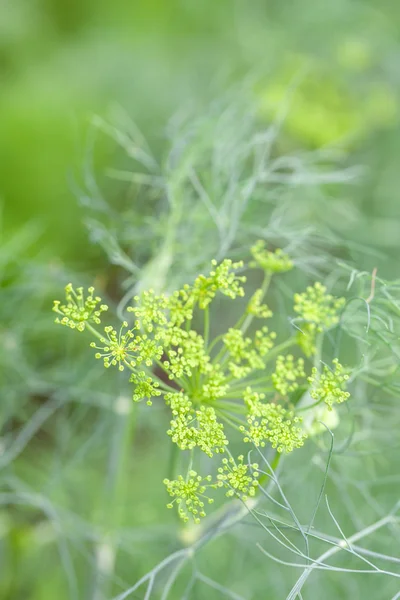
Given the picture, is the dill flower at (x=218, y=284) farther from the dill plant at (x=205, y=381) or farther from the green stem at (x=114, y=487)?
the green stem at (x=114, y=487)

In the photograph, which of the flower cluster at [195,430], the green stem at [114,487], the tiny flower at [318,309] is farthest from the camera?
the green stem at [114,487]

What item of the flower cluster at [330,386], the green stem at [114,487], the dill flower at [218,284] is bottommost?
the green stem at [114,487]

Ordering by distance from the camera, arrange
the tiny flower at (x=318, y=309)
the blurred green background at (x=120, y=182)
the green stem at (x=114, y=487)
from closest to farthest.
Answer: the tiny flower at (x=318, y=309) < the green stem at (x=114, y=487) < the blurred green background at (x=120, y=182)

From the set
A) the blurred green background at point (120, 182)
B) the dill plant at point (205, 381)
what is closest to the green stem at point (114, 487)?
the blurred green background at point (120, 182)

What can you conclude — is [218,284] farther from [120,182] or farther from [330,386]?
[120,182]

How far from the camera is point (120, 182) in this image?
72.3 inches

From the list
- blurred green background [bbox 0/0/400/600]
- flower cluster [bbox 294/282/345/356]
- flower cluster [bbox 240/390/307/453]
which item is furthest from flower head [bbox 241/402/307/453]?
blurred green background [bbox 0/0/400/600]

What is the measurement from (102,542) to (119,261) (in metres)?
0.49

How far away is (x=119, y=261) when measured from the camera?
30.0 inches

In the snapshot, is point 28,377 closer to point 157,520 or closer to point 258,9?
point 157,520

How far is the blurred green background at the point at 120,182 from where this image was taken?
1.12 m

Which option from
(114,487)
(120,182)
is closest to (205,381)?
(114,487)

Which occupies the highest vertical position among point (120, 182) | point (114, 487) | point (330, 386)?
point (120, 182)

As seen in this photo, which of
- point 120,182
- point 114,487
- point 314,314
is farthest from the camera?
point 120,182
